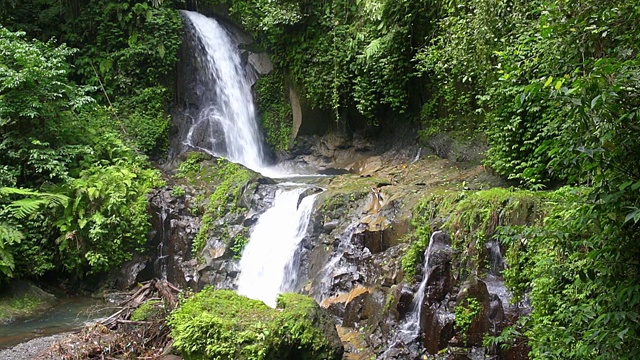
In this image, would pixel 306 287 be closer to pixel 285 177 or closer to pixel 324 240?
pixel 324 240

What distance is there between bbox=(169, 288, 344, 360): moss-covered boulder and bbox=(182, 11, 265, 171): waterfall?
24.3 feet

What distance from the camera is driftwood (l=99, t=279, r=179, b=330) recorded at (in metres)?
7.71

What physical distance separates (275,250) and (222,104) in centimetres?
610

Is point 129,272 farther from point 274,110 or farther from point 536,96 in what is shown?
point 536,96

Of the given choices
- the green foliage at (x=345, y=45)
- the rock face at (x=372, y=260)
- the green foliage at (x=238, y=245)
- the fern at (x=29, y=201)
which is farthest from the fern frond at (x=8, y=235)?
the green foliage at (x=345, y=45)

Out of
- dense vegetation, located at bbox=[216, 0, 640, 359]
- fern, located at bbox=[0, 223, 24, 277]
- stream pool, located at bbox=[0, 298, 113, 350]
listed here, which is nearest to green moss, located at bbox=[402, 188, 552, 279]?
dense vegetation, located at bbox=[216, 0, 640, 359]

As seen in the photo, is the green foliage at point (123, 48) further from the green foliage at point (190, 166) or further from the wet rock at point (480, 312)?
the wet rock at point (480, 312)

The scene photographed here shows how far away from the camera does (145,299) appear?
27.3 feet

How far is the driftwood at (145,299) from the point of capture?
7.71 metres

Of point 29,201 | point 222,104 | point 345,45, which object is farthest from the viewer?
point 222,104

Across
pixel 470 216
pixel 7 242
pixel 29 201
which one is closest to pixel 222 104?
pixel 29 201

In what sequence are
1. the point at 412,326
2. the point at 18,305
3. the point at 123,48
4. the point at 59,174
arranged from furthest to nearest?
1. the point at 123,48
2. the point at 59,174
3. the point at 18,305
4. the point at 412,326

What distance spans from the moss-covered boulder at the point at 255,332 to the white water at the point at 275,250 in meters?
2.37

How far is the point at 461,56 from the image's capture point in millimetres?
8516
